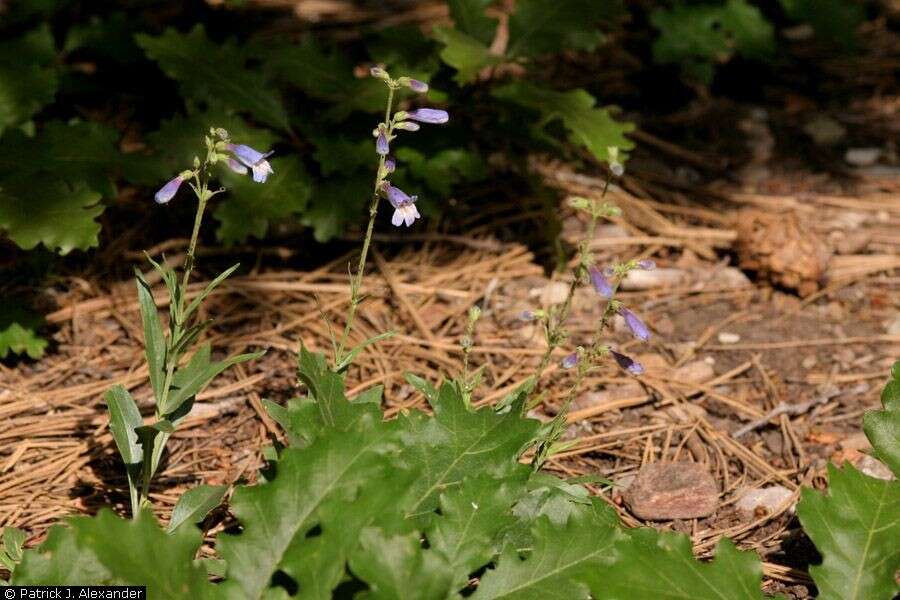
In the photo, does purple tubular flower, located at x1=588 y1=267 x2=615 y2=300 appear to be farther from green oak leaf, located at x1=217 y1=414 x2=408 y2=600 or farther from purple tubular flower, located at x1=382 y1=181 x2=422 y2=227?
green oak leaf, located at x1=217 y1=414 x2=408 y2=600

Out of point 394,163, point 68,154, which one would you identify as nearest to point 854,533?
point 394,163

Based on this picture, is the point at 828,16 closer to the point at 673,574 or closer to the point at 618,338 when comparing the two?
the point at 618,338

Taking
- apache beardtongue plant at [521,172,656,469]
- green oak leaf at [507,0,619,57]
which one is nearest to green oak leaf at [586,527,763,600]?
apache beardtongue plant at [521,172,656,469]

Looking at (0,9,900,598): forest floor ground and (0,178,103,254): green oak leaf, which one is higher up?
(0,178,103,254): green oak leaf

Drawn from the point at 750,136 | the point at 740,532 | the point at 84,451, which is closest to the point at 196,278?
the point at 84,451

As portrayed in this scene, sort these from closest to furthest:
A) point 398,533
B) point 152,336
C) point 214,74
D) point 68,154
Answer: point 398,533 → point 152,336 → point 68,154 → point 214,74

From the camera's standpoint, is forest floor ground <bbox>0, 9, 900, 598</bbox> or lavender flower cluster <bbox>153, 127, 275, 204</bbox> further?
forest floor ground <bbox>0, 9, 900, 598</bbox>

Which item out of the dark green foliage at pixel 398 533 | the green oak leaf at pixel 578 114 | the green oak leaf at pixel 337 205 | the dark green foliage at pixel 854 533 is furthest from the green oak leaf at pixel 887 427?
the green oak leaf at pixel 337 205

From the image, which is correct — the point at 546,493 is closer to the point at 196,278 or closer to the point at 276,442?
the point at 276,442
